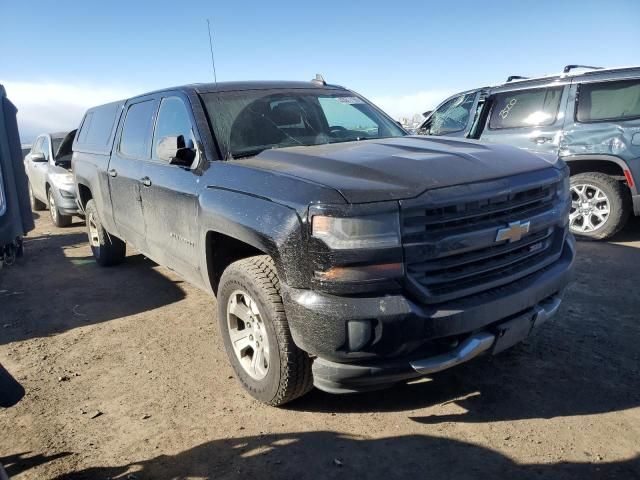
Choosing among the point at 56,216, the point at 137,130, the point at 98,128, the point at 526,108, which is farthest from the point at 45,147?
the point at 526,108

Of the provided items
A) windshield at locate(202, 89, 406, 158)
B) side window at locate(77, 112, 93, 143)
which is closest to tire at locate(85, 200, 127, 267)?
side window at locate(77, 112, 93, 143)

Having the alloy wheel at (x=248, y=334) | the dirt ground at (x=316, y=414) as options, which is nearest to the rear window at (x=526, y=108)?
the dirt ground at (x=316, y=414)

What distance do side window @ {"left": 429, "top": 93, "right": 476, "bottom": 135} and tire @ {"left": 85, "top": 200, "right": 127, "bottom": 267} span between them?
17.5 ft

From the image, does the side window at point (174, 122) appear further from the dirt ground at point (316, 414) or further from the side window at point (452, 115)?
the side window at point (452, 115)

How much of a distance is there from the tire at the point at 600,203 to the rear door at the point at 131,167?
5135 millimetres

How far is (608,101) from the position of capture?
608 centimetres

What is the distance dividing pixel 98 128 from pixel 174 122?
253 centimetres

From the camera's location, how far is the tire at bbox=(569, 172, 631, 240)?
607 cm

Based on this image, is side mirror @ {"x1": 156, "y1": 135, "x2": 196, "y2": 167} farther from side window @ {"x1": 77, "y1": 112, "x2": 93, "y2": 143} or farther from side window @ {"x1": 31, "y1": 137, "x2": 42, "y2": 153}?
side window @ {"x1": 31, "y1": 137, "x2": 42, "y2": 153}

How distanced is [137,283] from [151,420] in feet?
9.87

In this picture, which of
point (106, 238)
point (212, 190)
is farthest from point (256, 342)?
point (106, 238)

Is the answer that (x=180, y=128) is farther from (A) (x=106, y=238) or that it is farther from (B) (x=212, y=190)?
(A) (x=106, y=238)

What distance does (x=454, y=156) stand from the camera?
9.45 feet

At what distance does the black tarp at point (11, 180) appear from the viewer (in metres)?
1.90
